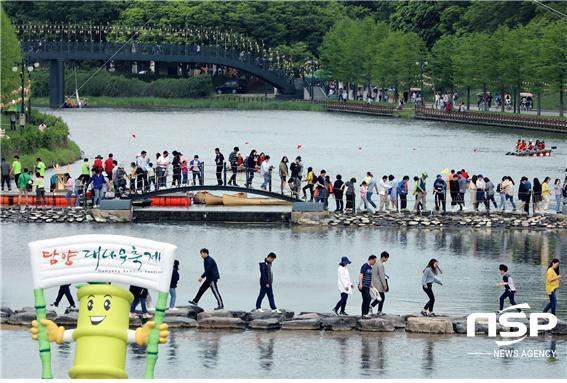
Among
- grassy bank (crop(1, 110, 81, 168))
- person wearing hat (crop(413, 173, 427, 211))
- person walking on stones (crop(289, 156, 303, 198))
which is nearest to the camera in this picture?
person wearing hat (crop(413, 173, 427, 211))

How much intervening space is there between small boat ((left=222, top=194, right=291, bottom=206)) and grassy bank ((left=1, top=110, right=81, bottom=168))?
44.6 ft

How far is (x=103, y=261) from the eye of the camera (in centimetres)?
1895

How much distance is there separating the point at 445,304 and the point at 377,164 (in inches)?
2246

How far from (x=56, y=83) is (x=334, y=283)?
4725 inches

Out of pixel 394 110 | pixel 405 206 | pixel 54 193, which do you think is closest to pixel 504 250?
pixel 405 206

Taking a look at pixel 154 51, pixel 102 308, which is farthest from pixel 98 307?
pixel 154 51

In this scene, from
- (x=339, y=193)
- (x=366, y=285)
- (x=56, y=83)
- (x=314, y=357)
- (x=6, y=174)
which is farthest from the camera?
(x=56, y=83)

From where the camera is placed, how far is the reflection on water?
2973 cm

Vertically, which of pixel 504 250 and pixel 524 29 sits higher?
pixel 524 29

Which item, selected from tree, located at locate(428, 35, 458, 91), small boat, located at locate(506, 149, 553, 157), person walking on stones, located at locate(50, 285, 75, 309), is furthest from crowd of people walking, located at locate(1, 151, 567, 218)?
tree, located at locate(428, 35, 458, 91)

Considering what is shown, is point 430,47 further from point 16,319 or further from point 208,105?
point 16,319

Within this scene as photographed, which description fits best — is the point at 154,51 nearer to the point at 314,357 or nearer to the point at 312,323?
the point at 312,323

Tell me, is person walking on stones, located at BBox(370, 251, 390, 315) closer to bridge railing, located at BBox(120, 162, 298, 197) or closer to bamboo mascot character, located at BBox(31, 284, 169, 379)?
bamboo mascot character, located at BBox(31, 284, 169, 379)

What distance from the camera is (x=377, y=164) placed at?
317 feet
